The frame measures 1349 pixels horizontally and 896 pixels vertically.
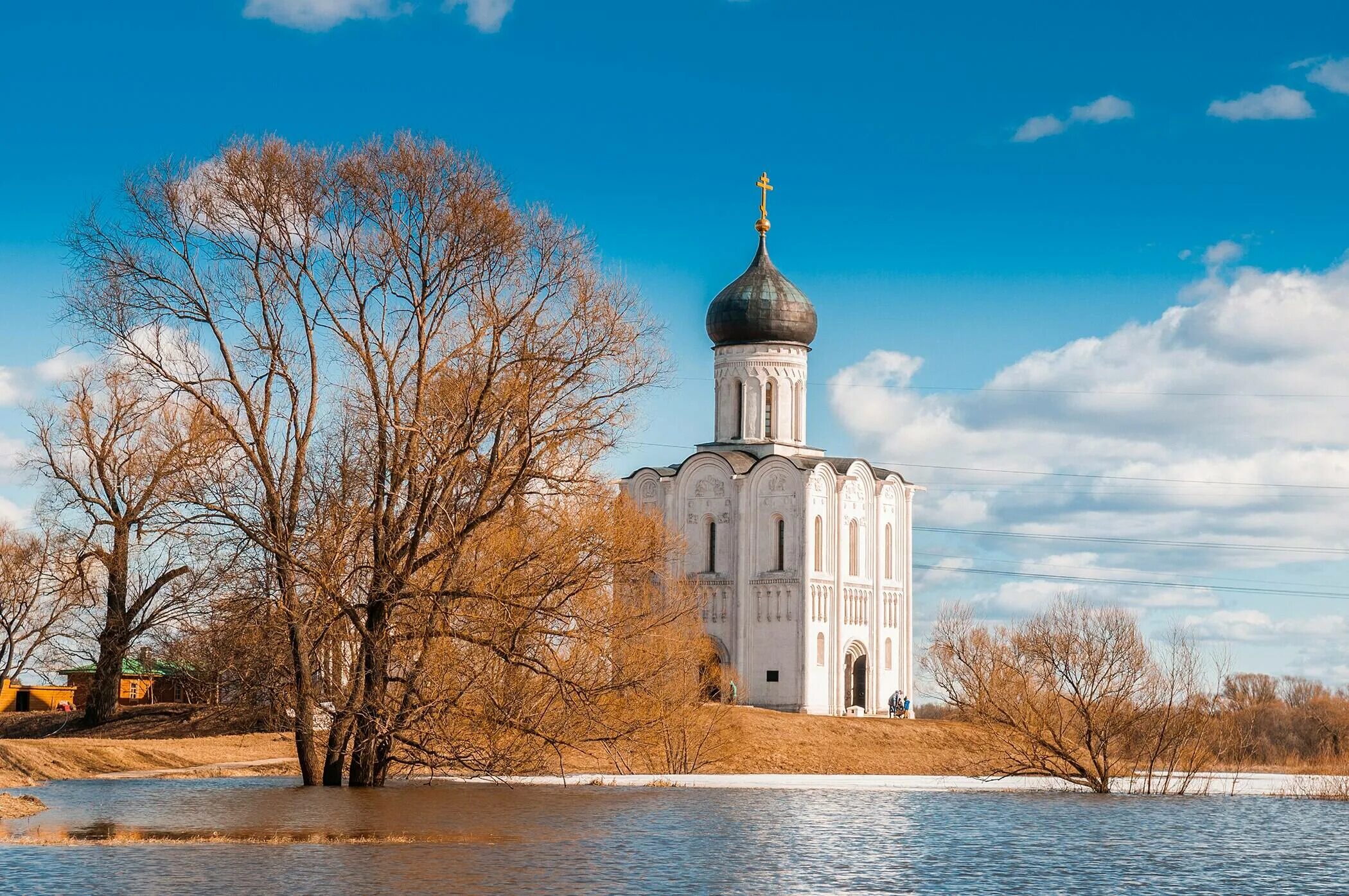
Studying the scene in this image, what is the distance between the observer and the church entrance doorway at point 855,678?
175 ft

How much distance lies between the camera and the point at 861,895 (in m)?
13.9

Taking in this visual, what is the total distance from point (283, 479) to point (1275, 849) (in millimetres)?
14961

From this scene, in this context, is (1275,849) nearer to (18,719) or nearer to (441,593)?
(441,593)

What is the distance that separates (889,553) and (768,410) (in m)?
6.18

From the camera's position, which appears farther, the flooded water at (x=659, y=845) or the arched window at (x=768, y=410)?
the arched window at (x=768, y=410)

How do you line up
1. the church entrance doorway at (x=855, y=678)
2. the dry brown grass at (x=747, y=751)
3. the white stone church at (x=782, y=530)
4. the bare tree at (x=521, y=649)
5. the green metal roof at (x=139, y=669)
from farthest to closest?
the church entrance doorway at (x=855, y=678), the white stone church at (x=782, y=530), the green metal roof at (x=139, y=669), the dry brown grass at (x=747, y=751), the bare tree at (x=521, y=649)

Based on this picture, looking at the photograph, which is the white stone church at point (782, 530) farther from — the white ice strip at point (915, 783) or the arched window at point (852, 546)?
the white ice strip at point (915, 783)

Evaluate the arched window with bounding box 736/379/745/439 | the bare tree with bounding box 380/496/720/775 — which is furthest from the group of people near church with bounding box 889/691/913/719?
the bare tree with bounding box 380/496/720/775

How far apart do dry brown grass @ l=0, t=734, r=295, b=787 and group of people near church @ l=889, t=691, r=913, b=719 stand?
21.7 metres

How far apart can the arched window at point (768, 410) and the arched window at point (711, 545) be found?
3417 mm

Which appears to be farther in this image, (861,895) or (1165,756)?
(1165,756)

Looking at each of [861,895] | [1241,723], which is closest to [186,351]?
[861,895]

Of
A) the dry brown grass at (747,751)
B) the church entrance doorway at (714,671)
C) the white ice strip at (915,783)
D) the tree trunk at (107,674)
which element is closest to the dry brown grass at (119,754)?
the dry brown grass at (747,751)

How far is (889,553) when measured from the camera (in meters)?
55.3
